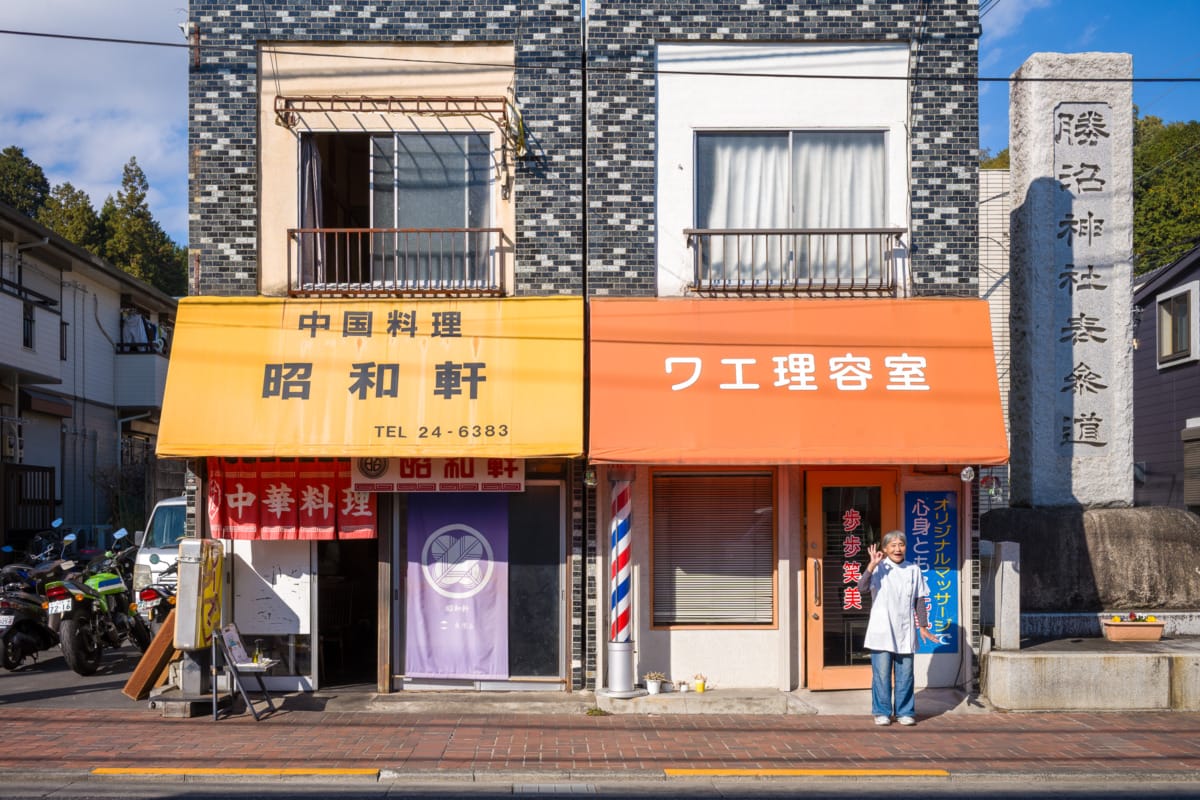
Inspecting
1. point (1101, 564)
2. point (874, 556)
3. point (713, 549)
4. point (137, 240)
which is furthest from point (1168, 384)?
point (137, 240)

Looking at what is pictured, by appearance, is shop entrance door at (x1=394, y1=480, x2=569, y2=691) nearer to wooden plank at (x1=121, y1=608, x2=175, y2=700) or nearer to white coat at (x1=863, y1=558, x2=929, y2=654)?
wooden plank at (x1=121, y1=608, x2=175, y2=700)

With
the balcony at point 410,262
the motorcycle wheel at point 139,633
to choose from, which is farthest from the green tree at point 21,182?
the balcony at point 410,262

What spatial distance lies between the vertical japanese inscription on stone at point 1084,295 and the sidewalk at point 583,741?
12.5 ft

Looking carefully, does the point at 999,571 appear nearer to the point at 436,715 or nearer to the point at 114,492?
the point at 436,715

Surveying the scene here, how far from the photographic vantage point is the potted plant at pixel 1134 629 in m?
11.7

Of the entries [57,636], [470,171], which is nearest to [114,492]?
[57,636]

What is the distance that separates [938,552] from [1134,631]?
2.53 meters

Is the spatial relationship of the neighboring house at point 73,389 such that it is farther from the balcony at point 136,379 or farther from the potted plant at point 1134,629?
the potted plant at point 1134,629

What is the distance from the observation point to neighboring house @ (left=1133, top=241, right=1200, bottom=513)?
2220cm

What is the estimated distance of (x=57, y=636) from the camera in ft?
43.8

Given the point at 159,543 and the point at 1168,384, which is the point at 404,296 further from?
the point at 1168,384

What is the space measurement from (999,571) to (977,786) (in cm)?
323

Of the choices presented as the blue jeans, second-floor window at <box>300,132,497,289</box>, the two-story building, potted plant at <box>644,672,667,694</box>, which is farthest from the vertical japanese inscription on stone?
second-floor window at <box>300,132,497,289</box>

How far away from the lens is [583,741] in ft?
31.4
